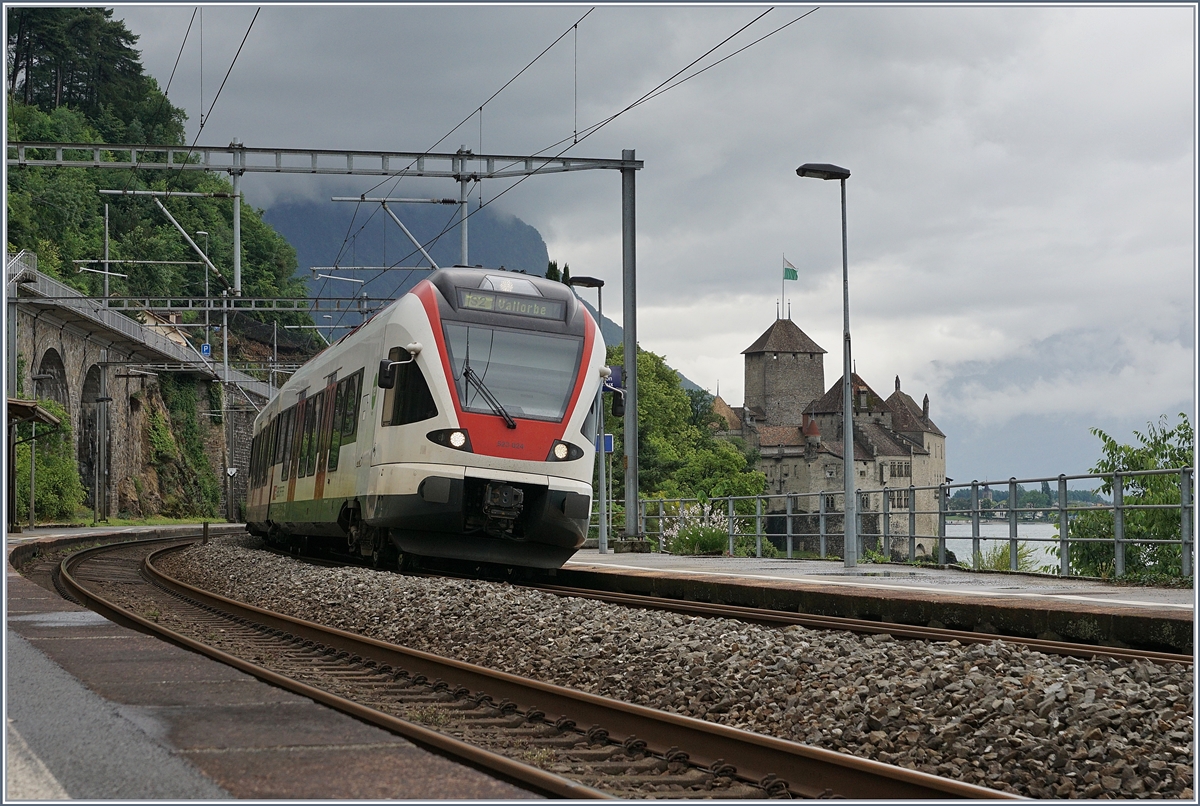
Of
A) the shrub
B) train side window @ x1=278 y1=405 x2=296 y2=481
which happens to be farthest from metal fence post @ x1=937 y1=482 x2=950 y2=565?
train side window @ x1=278 y1=405 x2=296 y2=481

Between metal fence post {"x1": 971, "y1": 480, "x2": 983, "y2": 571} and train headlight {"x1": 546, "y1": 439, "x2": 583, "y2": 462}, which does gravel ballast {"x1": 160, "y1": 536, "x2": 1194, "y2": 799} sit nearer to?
train headlight {"x1": 546, "y1": 439, "x2": 583, "y2": 462}

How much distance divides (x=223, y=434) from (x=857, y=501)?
65364mm

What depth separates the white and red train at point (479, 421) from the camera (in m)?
15.0

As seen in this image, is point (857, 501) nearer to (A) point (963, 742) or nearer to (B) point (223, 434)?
(A) point (963, 742)

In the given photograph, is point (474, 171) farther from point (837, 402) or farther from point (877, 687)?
point (837, 402)

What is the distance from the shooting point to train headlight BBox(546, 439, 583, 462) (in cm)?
1543

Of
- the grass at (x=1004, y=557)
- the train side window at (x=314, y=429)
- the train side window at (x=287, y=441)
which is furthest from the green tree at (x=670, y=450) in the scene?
the grass at (x=1004, y=557)

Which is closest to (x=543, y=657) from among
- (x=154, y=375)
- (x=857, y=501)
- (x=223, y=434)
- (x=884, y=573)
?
(x=884, y=573)

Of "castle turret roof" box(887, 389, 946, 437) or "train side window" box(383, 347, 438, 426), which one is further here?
"castle turret roof" box(887, 389, 946, 437)

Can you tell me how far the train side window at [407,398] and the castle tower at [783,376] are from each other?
145 metres

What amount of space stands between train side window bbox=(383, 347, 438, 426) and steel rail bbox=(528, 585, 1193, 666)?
2.69 meters

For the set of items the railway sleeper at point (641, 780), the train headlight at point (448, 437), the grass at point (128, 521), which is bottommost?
the railway sleeper at point (641, 780)

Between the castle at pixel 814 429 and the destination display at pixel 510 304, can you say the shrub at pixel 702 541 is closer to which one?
the destination display at pixel 510 304

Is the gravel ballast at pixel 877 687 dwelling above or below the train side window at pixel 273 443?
below
